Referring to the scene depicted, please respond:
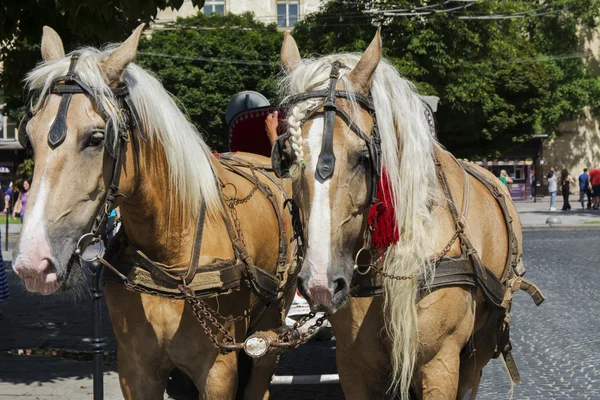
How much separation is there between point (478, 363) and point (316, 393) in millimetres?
2195

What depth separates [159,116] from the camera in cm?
355

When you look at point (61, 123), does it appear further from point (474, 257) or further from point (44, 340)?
point (44, 340)

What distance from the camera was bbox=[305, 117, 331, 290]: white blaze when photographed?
2.87 m

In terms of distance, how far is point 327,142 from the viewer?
9.79 feet

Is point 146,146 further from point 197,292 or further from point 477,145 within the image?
point 477,145

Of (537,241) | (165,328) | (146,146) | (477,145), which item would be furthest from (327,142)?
(477,145)

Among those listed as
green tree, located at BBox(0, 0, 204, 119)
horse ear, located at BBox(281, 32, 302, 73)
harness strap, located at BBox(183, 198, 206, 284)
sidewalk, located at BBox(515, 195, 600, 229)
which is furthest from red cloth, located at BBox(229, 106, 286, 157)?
sidewalk, located at BBox(515, 195, 600, 229)

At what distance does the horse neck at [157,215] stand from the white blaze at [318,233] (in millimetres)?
882

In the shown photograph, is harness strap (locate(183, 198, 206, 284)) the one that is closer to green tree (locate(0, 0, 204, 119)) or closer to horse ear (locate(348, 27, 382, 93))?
horse ear (locate(348, 27, 382, 93))

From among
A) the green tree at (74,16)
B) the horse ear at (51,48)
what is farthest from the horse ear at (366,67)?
the green tree at (74,16)

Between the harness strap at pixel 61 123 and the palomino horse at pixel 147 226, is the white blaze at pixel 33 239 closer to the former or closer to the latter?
the palomino horse at pixel 147 226

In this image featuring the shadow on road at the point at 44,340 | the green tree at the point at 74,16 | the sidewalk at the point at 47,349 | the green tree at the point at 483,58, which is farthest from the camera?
the green tree at the point at 483,58

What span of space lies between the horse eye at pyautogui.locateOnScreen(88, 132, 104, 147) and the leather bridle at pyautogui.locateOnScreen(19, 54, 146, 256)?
19mm

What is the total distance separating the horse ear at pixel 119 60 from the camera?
3254 millimetres
